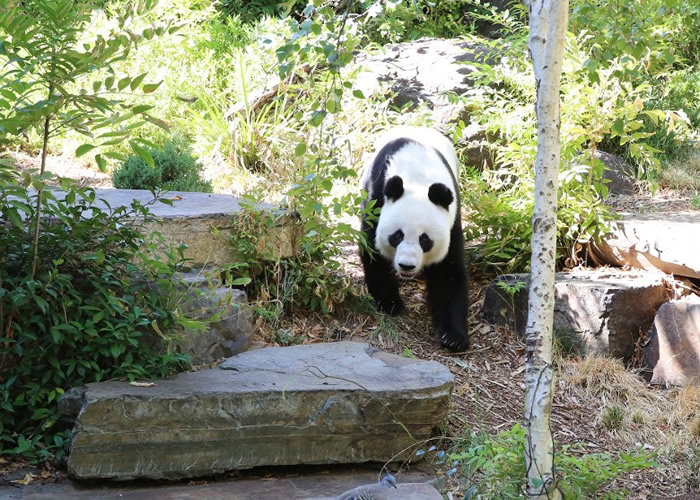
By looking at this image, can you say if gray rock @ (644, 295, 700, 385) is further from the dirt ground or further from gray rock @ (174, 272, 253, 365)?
gray rock @ (174, 272, 253, 365)

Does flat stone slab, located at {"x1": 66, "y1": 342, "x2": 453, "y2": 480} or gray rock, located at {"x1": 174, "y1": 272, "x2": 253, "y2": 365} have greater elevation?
gray rock, located at {"x1": 174, "y1": 272, "x2": 253, "y2": 365}

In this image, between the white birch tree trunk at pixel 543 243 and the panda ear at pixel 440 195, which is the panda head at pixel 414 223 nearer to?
the panda ear at pixel 440 195

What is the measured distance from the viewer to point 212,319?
156 inches

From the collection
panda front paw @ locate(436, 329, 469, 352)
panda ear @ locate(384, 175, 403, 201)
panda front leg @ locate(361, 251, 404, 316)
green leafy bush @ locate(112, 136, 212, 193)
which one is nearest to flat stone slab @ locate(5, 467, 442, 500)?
panda front paw @ locate(436, 329, 469, 352)

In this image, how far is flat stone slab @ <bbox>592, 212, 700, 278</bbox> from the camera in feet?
18.7

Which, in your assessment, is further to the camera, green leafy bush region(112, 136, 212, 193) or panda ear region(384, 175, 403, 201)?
green leafy bush region(112, 136, 212, 193)

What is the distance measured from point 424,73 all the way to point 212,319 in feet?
16.5

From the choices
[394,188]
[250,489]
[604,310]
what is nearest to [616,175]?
[604,310]

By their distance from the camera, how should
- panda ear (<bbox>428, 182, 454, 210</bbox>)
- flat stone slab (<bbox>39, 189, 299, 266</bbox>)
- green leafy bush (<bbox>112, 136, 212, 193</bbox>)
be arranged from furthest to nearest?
green leafy bush (<bbox>112, 136, 212, 193</bbox>)
panda ear (<bbox>428, 182, 454, 210</bbox>)
flat stone slab (<bbox>39, 189, 299, 266</bbox>)

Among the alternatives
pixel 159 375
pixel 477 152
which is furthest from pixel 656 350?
pixel 159 375

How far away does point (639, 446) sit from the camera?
4.50 metres

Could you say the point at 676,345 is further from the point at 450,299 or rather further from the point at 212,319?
the point at 212,319

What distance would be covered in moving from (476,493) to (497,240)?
3060 mm

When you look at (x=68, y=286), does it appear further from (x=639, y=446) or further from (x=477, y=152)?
Answer: (x=477, y=152)
